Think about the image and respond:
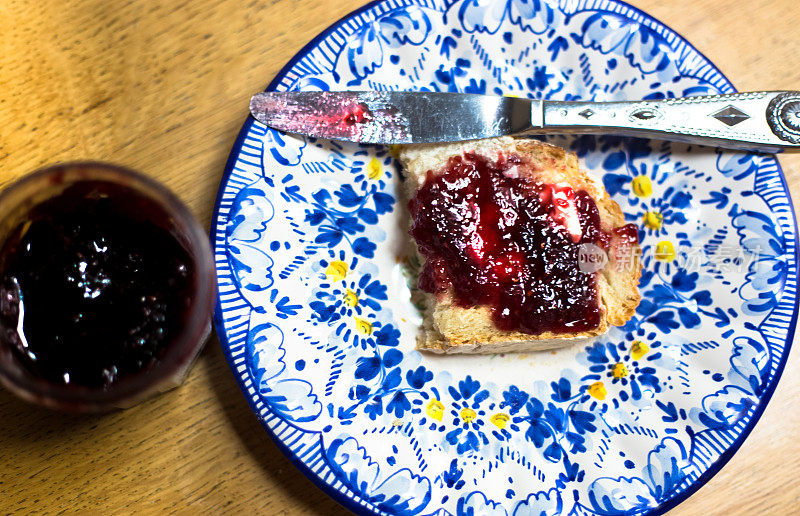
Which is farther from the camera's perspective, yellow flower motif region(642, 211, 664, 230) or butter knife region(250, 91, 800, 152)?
yellow flower motif region(642, 211, 664, 230)

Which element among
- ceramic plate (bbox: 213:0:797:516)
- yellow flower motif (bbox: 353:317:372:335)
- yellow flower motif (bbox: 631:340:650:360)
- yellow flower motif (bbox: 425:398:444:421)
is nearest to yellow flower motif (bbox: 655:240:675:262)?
ceramic plate (bbox: 213:0:797:516)

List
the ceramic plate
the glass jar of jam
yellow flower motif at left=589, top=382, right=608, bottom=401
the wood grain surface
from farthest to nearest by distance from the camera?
yellow flower motif at left=589, top=382, right=608, bottom=401 → the wood grain surface → the ceramic plate → the glass jar of jam

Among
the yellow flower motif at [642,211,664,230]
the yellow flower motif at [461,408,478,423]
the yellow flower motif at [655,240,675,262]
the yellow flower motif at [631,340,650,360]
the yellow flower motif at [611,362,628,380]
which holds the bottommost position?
the yellow flower motif at [461,408,478,423]

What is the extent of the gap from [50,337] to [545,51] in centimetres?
178

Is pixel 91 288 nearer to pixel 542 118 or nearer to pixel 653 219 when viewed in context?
pixel 542 118

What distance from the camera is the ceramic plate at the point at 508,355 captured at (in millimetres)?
1924

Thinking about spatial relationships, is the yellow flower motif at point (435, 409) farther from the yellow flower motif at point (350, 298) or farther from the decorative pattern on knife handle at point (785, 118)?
the decorative pattern on knife handle at point (785, 118)

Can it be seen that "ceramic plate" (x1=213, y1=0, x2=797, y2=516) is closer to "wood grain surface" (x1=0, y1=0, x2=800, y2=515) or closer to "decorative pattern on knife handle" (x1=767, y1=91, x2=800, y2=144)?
Answer: "decorative pattern on knife handle" (x1=767, y1=91, x2=800, y2=144)

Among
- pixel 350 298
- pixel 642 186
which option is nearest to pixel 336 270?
pixel 350 298

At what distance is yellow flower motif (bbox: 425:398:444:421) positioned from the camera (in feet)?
6.80

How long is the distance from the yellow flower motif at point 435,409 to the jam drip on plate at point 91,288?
2.99 feet

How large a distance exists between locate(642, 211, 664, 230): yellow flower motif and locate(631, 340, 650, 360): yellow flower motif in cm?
42

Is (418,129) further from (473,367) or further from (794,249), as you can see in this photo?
→ (794,249)

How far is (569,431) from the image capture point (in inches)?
81.8
